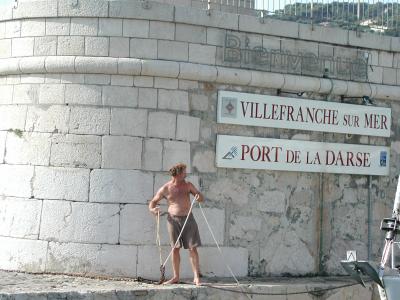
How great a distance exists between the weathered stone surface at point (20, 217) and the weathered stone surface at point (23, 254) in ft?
0.32

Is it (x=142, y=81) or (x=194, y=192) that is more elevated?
(x=142, y=81)

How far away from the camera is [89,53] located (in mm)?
11172

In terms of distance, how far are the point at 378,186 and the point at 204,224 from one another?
3.13 m

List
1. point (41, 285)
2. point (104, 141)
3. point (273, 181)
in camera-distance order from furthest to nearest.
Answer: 1. point (273, 181)
2. point (104, 141)
3. point (41, 285)

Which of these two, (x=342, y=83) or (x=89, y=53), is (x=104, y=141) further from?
(x=342, y=83)

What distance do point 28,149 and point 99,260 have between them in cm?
186

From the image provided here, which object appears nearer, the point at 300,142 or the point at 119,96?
the point at 119,96

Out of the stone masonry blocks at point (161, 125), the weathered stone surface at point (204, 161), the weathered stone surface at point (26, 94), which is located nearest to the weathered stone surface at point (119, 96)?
the stone masonry blocks at point (161, 125)

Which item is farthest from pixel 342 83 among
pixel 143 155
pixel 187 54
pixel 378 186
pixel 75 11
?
pixel 75 11

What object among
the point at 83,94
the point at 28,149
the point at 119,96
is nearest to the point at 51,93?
the point at 83,94

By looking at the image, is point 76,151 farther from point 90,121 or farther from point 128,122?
point 128,122

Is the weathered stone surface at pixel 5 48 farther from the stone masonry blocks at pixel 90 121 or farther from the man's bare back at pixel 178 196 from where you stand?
the man's bare back at pixel 178 196

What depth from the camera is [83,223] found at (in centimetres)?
1099

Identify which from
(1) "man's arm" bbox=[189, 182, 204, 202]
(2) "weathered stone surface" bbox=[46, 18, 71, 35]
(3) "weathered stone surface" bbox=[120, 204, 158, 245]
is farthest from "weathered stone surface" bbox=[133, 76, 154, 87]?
(3) "weathered stone surface" bbox=[120, 204, 158, 245]
